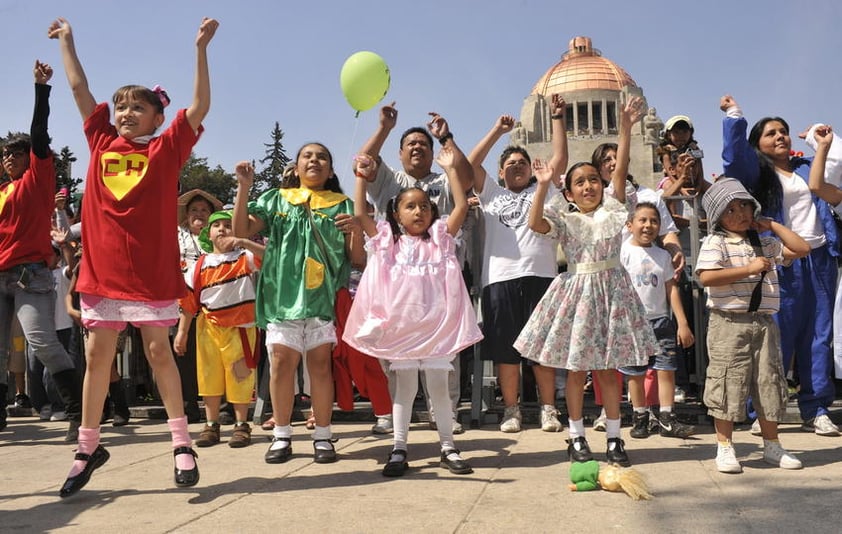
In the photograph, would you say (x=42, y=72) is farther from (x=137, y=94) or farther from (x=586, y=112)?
(x=586, y=112)

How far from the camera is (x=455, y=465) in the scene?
3.94 metres

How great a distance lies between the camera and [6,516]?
3.21 meters

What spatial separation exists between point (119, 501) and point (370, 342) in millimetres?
1478

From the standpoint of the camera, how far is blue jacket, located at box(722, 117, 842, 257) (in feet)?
15.4

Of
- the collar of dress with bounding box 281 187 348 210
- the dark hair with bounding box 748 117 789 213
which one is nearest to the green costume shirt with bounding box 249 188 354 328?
the collar of dress with bounding box 281 187 348 210

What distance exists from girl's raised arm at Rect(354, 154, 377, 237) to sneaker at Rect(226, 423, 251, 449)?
161 cm

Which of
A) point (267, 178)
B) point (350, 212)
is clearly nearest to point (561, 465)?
point (350, 212)

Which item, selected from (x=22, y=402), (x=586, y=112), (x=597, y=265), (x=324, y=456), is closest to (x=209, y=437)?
(x=324, y=456)

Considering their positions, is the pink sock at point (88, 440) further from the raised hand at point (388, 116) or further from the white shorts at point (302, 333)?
the raised hand at point (388, 116)

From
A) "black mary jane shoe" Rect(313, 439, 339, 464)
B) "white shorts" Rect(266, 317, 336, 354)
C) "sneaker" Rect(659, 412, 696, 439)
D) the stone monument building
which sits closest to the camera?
"black mary jane shoe" Rect(313, 439, 339, 464)

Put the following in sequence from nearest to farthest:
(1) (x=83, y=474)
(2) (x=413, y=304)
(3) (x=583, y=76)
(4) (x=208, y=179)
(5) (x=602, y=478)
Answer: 1. (5) (x=602, y=478)
2. (1) (x=83, y=474)
3. (2) (x=413, y=304)
4. (4) (x=208, y=179)
5. (3) (x=583, y=76)

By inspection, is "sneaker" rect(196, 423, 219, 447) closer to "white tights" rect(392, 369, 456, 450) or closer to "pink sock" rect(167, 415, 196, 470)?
"pink sock" rect(167, 415, 196, 470)

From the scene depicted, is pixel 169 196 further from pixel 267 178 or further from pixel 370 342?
pixel 267 178

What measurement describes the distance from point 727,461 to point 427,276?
183 cm
